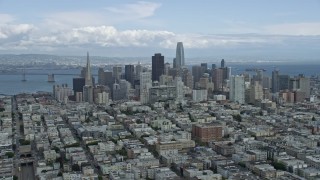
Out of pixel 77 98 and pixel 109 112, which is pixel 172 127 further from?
pixel 77 98

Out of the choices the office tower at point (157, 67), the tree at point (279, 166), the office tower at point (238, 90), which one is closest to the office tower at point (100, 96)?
the office tower at point (238, 90)

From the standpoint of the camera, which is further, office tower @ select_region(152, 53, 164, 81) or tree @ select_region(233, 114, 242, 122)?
office tower @ select_region(152, 53, 164, 81)

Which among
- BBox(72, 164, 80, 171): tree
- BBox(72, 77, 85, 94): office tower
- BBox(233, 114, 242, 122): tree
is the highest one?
BBox(72, 77, 85, 94): office tower

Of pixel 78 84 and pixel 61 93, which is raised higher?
pixel 78 84

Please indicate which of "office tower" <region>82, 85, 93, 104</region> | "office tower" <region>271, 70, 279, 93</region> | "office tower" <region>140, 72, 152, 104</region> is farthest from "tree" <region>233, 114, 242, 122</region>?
"office tower" <region>271, 70, 279, 93</region>

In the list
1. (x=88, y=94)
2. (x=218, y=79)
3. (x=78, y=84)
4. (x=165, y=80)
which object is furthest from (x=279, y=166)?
(x=218, y=79)

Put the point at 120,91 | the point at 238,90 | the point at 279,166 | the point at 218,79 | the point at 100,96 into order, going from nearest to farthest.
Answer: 1. the point at 279,166
2. the point at 238,90
3. the point at 100,96
4. the point at 120,91
5. the point at 218,79

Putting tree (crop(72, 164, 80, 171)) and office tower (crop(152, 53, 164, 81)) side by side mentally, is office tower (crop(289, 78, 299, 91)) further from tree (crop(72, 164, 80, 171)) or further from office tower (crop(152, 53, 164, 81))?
tree (crop(72, 164, 80, 171))

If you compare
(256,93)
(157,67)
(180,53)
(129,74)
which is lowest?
(256,93)

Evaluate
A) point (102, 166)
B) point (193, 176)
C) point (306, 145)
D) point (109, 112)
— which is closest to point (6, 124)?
point (109, 112)

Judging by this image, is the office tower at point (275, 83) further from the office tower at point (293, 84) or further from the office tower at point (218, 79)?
the office tower at point (218, 79)

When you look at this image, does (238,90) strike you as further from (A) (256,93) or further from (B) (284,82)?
(B) (284,82)

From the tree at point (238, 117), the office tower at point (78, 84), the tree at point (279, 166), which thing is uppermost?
the office tower at point (78, 84)
